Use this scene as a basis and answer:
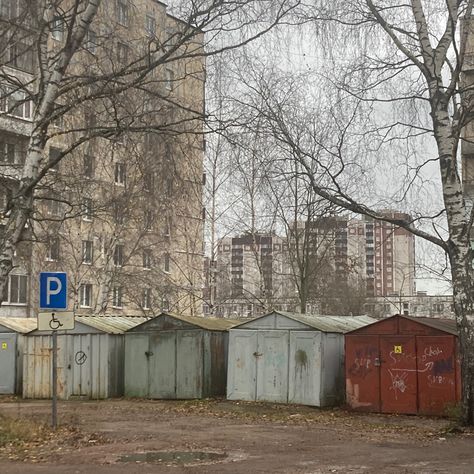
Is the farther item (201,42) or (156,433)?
(156,433)

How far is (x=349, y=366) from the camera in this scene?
1712 cm

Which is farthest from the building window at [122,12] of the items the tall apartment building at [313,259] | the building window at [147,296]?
the building window at [147,296]

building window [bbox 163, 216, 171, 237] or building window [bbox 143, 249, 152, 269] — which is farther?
building window [bbox 143, 249, 152, 269]

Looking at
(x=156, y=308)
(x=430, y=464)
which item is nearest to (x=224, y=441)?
(x=430, y=464)

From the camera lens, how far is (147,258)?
30.7 meters

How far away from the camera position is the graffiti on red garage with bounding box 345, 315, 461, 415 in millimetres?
15734

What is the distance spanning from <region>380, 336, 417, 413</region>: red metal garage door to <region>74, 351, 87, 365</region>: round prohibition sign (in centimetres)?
834

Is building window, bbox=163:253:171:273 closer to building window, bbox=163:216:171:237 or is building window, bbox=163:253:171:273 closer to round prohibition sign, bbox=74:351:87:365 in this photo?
building window, bbox=163:216:171:237

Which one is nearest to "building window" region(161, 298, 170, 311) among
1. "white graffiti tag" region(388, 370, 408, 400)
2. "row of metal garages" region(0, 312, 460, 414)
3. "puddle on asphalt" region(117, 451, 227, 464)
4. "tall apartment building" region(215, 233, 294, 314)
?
"tall apartment building" region(215, 233, 294, 314)

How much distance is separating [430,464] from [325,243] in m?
18.8

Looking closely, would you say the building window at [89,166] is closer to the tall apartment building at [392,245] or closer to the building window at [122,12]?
the building window at [122,12]

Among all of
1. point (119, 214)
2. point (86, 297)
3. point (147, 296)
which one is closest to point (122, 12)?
point (119, 214)

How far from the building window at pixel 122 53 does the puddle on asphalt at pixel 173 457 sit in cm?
594

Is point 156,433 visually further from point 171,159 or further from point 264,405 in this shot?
point 264,405
